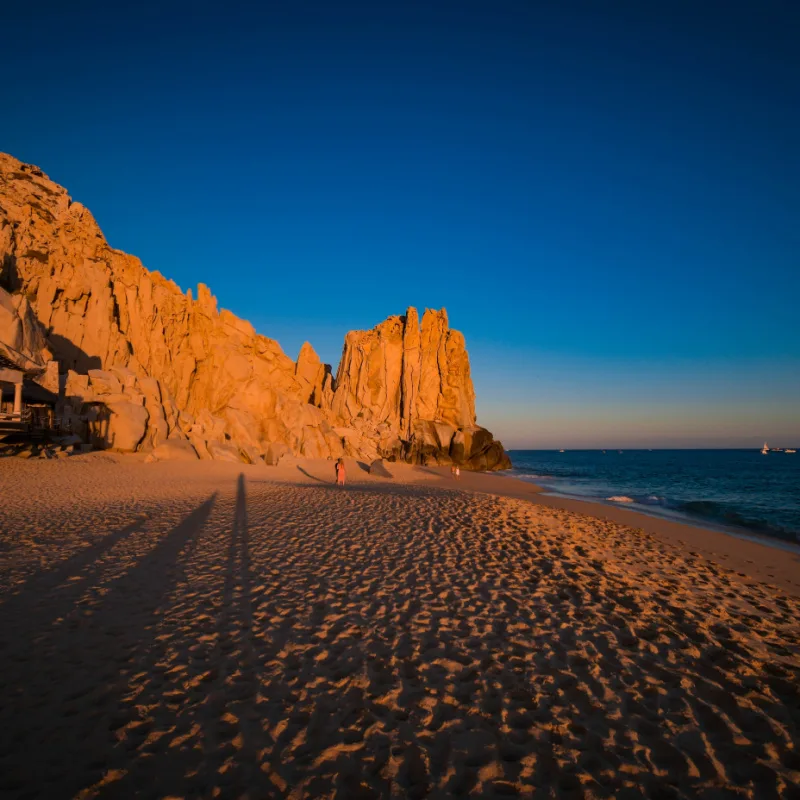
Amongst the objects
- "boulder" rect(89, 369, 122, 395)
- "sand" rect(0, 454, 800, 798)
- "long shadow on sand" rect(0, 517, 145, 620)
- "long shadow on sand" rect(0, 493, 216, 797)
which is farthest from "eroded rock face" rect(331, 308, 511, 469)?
"long shadow on sand" rect(0, 493, 216, 797)

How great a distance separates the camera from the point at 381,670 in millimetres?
5000

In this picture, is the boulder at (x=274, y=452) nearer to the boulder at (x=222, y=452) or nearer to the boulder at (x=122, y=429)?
the boulder at (x=222, y=452)

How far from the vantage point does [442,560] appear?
31.4 ft

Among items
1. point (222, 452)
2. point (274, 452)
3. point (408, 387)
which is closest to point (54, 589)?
point (222, 452)

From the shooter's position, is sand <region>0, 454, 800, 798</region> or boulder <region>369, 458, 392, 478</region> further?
boulder <region>369, 458, 392, 478</region>

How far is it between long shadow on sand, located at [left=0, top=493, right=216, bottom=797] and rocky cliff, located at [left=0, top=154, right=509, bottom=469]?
88.8 ft

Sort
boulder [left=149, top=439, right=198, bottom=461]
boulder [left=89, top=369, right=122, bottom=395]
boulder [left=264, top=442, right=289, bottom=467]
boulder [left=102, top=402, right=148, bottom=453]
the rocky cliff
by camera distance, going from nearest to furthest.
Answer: boulder [left=102, top=402, right=148, bottom=453]
boulder [left=149, top=439, right=198, bottom=461]
boulder [left=89, top=369, right=122, bottom=395]
the rocky cliff
boulder [left=264, top=442, right=289, bottom=467]

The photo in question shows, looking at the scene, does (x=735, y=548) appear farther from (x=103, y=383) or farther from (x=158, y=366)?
(x=158, y=366)

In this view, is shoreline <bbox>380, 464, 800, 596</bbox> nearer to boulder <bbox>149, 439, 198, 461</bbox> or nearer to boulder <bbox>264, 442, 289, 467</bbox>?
boulder <bbox>149, 439, 198, 461</bbox>

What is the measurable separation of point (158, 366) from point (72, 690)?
4479 centimetres

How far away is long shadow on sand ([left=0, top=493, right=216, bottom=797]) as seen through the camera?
3252mm

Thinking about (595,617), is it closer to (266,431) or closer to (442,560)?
(442,560)

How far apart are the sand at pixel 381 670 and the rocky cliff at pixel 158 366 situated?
81.9ft

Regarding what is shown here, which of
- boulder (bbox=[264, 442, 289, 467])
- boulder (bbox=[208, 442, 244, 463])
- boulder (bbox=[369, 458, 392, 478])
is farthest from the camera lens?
boulder (bbox=[264, 442, 289, 467])
